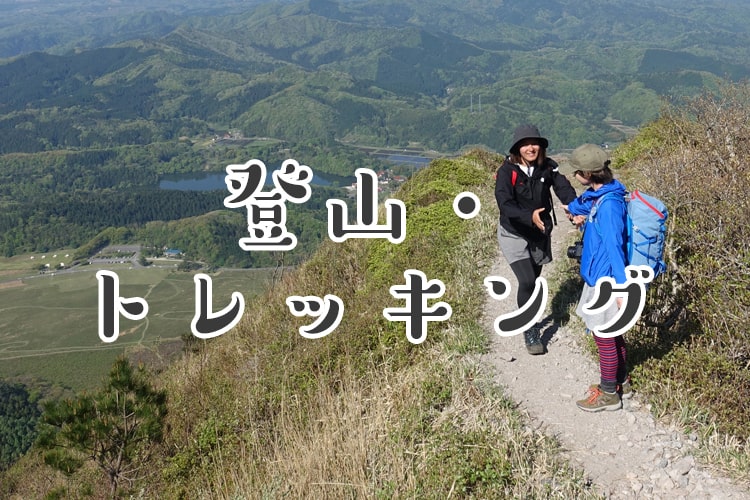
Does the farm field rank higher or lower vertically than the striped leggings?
lower

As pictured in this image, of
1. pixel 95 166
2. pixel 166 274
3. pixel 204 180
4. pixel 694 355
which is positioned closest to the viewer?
pixel 694 355

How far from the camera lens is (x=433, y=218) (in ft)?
33.9

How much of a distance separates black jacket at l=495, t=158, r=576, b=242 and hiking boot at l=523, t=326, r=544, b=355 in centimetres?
117

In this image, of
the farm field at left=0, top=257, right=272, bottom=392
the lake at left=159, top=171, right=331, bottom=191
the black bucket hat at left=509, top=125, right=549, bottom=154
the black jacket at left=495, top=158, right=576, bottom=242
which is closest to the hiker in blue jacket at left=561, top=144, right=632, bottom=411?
the black jacket at left=495, top=158, right=576, bottom=242

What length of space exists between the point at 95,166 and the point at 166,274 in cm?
10669

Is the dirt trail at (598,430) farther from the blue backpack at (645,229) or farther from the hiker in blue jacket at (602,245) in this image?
the blue backpack at (645,229)

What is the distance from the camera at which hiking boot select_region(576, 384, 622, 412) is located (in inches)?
178

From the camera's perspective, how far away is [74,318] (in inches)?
2655

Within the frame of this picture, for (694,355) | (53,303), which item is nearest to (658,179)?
(694,355)

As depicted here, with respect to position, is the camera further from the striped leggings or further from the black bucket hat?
the black bucket hat

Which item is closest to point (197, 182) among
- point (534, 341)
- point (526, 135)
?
point (534, 341)

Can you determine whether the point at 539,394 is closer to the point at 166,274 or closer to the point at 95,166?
the point at 166,274

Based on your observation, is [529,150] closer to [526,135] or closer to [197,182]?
[526,135]

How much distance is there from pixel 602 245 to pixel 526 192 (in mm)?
1037
